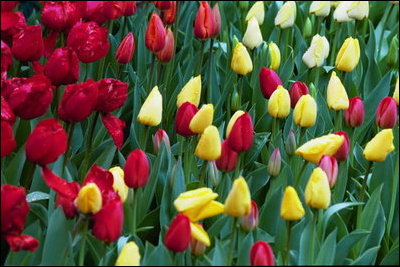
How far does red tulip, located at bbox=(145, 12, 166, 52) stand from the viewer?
2469 millimetres

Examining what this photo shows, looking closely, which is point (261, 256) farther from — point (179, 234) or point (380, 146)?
point (380, 146)

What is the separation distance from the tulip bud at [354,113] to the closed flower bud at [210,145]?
493 millimetres

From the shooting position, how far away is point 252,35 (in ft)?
9.05

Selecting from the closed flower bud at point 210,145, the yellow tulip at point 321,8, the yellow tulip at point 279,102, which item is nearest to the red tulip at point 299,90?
the yellow tulip at point 279,102

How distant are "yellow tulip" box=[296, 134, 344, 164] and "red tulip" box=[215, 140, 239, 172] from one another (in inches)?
5.7

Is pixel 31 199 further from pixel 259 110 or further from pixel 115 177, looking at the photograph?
pixel 259 110

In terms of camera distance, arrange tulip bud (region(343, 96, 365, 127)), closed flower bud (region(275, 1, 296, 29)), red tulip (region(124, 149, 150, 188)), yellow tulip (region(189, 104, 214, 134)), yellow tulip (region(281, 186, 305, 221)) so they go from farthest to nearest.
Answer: closed flower bud (region(275, 1, 296, 29)) < tulip bud (region(343, 96, 365, 127)) < yellow tulip (region(189, 104, 214, 134)) < red tulip (region(124, 149, 150, 188)) < yellow tulip (region(281, 186, 305, 221))

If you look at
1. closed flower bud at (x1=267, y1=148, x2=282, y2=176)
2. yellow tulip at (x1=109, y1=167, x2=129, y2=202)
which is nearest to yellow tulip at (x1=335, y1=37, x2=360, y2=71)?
closed flower bud at (x1=267, y1=148, x2=282, y2=176)

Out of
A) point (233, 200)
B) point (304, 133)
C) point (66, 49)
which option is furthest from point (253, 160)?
point (233, 200)

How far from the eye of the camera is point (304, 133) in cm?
221

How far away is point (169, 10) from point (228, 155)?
43.4 inches

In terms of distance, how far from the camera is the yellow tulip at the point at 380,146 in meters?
1.83

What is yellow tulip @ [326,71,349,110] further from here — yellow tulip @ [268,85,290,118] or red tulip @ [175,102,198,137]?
red tulip @ [175,102,198,137]

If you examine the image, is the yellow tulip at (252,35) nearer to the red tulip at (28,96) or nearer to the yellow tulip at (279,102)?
the yellow tulip at (279,102)
